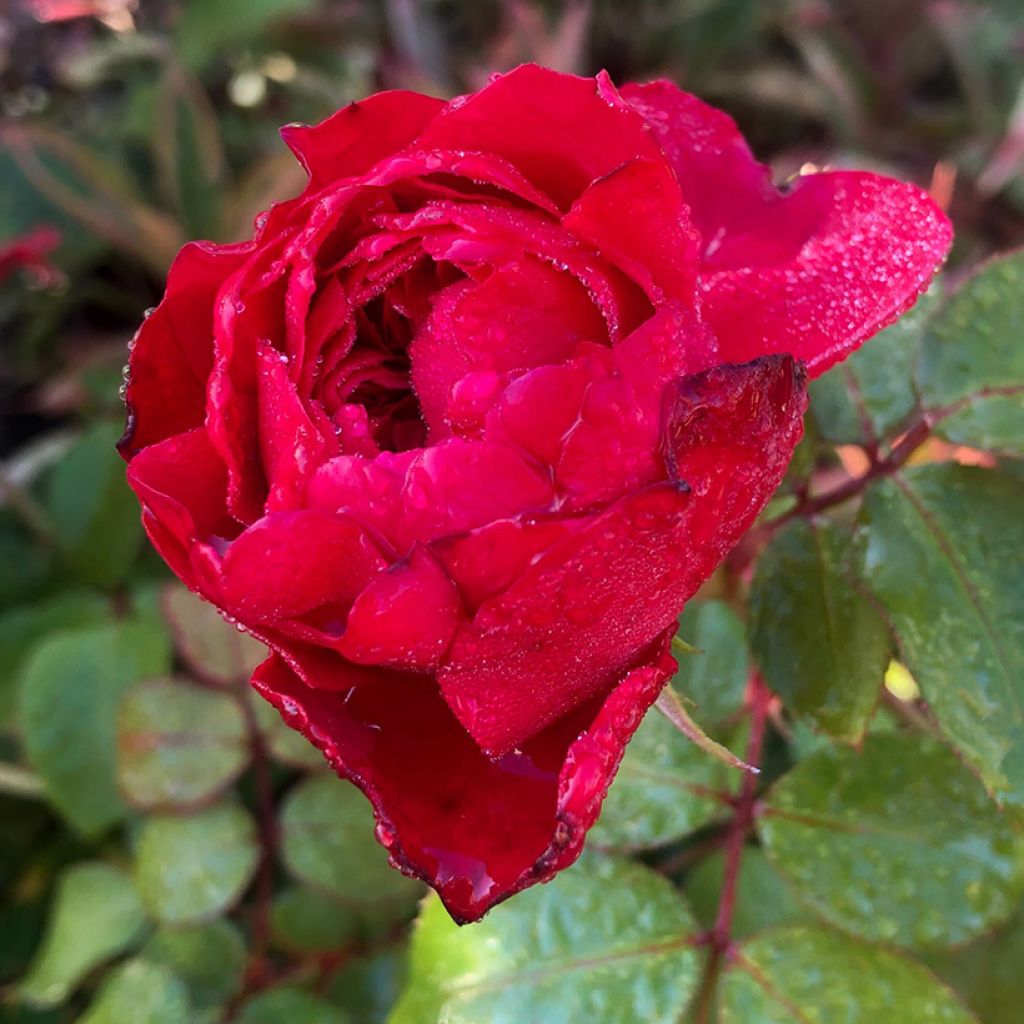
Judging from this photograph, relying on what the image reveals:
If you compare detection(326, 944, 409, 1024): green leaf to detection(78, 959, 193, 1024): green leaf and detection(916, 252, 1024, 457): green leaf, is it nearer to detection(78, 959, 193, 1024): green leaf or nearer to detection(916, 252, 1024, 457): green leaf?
detection(78, 959, 193, 1024): green leaf

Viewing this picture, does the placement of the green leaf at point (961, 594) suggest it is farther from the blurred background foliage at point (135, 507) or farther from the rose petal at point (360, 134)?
the rose petal at point (360, 134)

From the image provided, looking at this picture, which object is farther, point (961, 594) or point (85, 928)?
point (85, 928)

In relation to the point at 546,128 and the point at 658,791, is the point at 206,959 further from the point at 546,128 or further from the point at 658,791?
the point at 546,128

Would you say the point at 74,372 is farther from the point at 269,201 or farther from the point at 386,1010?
the point at 386,1010

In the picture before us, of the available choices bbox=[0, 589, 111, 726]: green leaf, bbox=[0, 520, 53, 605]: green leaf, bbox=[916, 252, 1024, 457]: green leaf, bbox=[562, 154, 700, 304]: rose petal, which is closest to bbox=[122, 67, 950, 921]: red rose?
bbox=[562, 154, 700, 304]: rose petal

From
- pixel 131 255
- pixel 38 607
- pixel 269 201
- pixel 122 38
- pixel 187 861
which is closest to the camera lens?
pixel 187 861

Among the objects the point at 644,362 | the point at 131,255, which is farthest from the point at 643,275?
the point at 131,255

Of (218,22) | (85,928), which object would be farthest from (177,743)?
(218,22)
